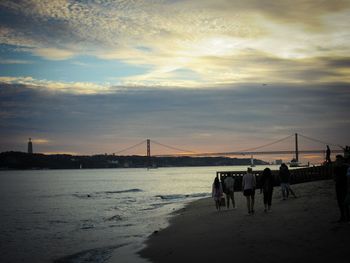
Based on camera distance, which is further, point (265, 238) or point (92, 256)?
point (92, 256)

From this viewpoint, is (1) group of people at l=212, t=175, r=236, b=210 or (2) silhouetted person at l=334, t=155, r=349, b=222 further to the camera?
(1) group of people at l=212, t=175, r=236, b=210

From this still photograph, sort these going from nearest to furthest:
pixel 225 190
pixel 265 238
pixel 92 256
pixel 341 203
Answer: pixel 265 238 → pixel 341 203 → pixel 92 256 → pixel 225 190

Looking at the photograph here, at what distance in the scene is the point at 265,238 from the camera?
11.4 metres

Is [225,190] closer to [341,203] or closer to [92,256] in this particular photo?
[92,256]

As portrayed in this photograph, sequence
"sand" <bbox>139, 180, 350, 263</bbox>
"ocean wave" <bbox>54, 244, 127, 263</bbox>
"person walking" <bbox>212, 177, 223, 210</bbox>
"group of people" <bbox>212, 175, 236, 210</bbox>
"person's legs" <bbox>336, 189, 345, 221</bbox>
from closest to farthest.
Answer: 1. "sand" <bbox>139, 180, 350, 263</bbox>
2. "person's legs" <bbox>336, 189, 345, 221</bbox>
3. "ocean wave" <bbox>54, 244, 127, 263</bbox>
4. "group of people" <bbox>212, 175, 236, 210</bbox>
5. "person walking" <bbox>212, 177, 223, 210</bbox>

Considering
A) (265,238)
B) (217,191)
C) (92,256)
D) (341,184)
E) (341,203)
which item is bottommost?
(92,256)

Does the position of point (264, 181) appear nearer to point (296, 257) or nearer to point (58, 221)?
point (296, 257)

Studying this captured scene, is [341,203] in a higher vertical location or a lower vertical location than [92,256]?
higher

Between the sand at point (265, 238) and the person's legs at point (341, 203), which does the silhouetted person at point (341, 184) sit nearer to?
the person's legs at point (341, 203)

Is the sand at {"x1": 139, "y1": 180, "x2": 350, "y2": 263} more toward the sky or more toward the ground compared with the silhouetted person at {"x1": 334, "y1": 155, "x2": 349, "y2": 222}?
more toward the ground

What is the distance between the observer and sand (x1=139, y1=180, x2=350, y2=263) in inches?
369

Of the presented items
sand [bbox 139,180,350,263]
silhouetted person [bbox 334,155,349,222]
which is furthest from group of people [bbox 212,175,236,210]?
silhouetted person [bbox 334,155,349,222]

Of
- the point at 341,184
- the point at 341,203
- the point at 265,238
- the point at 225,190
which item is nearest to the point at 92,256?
the point at 265,238

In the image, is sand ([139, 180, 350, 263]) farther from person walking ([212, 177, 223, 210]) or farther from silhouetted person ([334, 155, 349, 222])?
person walking ([212, 177, 223, 210])
